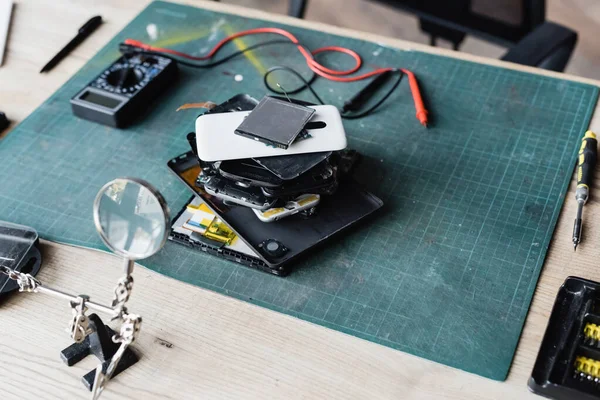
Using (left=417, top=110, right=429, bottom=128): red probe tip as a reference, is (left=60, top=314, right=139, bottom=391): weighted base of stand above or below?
above

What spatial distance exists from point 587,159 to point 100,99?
85 cm

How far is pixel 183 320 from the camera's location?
941 millimetres

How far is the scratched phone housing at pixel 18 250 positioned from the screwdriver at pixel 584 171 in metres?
0.80

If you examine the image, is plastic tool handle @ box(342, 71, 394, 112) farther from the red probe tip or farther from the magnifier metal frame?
the magnifier metal frame

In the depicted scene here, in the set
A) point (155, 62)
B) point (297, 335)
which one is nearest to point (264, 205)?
point (297, 335)

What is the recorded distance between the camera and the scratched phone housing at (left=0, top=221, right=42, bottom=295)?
98 cm

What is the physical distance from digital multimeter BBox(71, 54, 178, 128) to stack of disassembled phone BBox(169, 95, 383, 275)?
25 centimetres

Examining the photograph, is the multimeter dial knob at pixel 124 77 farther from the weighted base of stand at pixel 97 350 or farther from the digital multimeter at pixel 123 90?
the weighted base of stand at pixel 97 350

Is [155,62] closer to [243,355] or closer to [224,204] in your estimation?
[224,204]

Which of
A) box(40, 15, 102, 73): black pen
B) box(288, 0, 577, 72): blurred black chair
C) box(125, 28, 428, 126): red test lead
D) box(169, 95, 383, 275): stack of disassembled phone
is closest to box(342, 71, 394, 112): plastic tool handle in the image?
box(125, 28, 428, 126): red test lead

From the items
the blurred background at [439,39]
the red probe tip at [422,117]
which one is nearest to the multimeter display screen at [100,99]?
the red probe tip at [422,117]

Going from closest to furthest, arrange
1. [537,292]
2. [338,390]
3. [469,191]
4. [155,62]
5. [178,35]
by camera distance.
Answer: [338,390] → [537,292] → [469,191] → [155,62] → [178,35]

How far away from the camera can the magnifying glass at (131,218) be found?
768 mm

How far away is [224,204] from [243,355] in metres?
0.25
